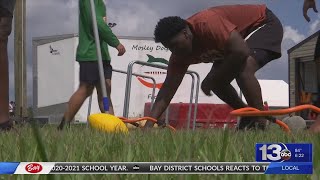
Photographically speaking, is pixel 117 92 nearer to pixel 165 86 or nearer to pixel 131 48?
pixel 131 48

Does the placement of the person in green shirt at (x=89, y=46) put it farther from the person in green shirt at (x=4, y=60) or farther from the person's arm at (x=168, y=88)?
the person in green shirt at (x=4, y=60)

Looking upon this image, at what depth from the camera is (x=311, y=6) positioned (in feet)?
14.5

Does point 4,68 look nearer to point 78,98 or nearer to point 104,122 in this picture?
point 104,122

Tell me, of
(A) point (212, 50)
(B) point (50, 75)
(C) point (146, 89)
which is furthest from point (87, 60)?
(B) point (50, 75)

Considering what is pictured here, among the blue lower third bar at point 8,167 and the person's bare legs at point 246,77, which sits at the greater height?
the person's bare legs at point 246,77

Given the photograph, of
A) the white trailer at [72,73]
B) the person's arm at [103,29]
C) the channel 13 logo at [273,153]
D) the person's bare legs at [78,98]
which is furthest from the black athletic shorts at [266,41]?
the white trailer at [72,73]

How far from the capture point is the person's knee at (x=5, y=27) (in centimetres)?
365

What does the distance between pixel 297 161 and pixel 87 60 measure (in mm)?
5822

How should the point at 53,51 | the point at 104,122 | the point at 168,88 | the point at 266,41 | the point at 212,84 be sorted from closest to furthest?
the point at 104,122
the point at 266,41
the point at 212,84
the point at 168,88
the point at 53,51

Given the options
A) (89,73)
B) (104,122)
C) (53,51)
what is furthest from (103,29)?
(53,51)

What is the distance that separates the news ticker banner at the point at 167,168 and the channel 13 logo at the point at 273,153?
0.02 metres

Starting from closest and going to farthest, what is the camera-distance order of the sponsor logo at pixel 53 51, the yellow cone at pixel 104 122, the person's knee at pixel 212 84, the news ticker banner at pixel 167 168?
the news ticker banner at pixel 167 168, the yellow cone at pixel 104 122, the person's knee at pixel 212 84, the sponsor logo at pixel 53 51

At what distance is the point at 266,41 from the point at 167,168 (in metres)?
Result: 4.16

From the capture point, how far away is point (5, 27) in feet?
12.1
